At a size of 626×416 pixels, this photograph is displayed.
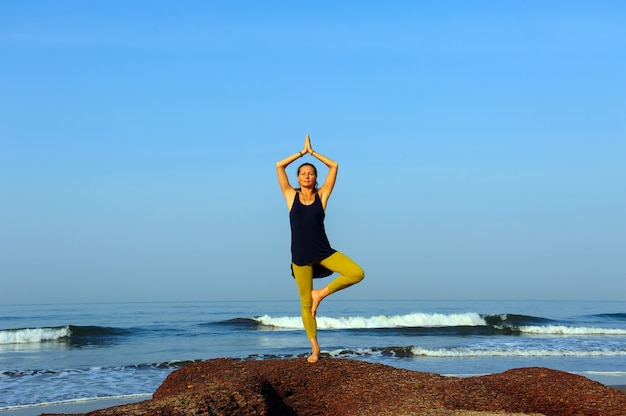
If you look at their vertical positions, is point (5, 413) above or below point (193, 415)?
below

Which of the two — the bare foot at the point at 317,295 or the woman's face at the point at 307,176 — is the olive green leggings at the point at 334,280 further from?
the woman's face at the point at 307,176

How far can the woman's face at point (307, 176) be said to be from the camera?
788 cm

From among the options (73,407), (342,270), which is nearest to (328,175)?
(342,270)

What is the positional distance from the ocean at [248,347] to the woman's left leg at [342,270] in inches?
220

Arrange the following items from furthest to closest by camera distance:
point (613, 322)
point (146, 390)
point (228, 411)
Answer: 1. point (613, 322)
2. point (146, 390)
3. point (228, 411)

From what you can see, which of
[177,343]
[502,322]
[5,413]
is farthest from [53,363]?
[502,322]

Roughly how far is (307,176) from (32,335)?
22.2 m

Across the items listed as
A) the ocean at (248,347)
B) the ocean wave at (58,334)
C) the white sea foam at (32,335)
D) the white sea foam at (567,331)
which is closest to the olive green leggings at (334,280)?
the ocean at (248,347)

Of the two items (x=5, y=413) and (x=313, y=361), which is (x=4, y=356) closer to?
(x=5, y=413)

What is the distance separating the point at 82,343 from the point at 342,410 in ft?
64.0

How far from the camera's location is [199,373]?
769 cm

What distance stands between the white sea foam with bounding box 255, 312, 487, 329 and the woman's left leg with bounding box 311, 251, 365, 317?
24.3 meters

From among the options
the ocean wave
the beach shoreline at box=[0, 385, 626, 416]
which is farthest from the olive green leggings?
the ocean wave

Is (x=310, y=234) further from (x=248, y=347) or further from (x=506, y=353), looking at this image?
(x=248, y=347)
